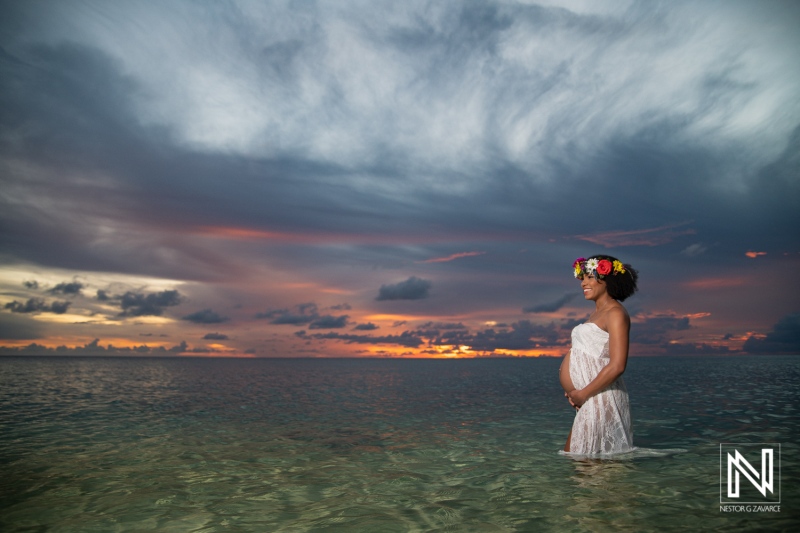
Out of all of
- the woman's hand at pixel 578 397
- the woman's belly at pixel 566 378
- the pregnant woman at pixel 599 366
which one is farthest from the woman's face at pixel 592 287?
the woman's hand at pixel 578 397

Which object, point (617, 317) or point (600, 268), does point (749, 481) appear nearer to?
point (617, 317)

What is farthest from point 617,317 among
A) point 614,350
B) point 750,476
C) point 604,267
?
point 750,476

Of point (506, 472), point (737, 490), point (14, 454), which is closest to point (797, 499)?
point (737, 490)

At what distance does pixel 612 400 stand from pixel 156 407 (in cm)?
2348

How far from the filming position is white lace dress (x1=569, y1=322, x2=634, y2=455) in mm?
8367

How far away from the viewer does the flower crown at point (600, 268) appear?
828cm

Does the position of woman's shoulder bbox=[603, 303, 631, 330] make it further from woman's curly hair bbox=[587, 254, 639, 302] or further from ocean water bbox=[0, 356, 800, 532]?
ocean water bbox=[0, 356, 800, 532]

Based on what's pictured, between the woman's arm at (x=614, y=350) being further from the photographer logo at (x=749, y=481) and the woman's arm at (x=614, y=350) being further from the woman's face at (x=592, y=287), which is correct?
the photographer logo at (x=749, y=481)

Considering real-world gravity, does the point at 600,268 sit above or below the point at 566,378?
above

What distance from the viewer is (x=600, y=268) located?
8289mm

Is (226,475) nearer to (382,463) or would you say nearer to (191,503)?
(191,503)

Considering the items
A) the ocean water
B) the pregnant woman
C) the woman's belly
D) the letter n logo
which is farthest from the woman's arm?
the letter n logo

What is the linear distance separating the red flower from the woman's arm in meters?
0.62

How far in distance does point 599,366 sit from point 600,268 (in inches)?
63.2
